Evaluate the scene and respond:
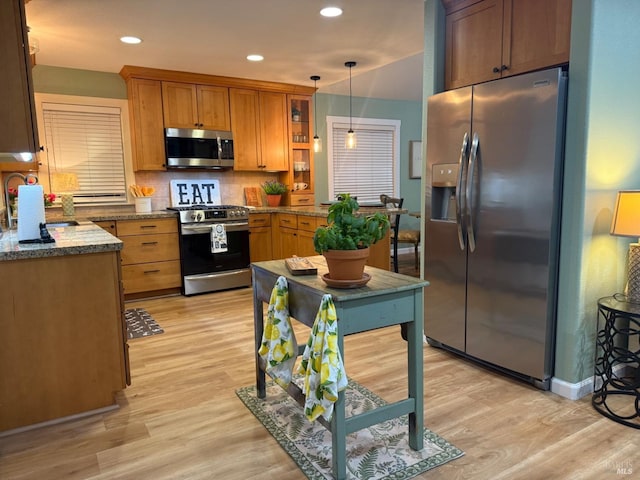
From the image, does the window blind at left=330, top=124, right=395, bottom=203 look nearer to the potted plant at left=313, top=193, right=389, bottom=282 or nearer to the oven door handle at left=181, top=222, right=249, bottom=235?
the oven door handle at left=181, top=222, right=249, bottom=235

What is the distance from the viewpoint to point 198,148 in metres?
4.90

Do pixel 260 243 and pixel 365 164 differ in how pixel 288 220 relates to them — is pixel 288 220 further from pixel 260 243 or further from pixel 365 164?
pixel 365 164

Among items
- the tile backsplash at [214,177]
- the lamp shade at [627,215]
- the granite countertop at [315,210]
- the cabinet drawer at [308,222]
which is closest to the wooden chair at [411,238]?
the granite countertop at [315,210]

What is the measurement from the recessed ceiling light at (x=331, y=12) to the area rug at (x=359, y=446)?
265cm

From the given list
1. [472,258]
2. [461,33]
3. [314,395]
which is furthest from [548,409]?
[461,33]

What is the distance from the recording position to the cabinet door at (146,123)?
A: 459 centimetres

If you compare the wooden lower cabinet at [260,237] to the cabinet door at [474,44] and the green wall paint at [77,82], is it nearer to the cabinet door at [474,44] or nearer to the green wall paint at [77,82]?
the green wall paint at [77,82]

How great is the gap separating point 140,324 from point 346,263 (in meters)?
2.67

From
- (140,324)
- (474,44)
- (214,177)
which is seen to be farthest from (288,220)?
(474,44)

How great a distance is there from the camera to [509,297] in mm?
2469

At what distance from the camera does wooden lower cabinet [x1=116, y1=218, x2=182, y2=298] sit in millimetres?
4371

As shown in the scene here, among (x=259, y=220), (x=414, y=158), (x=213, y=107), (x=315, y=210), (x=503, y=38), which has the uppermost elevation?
(x=213, y=107)

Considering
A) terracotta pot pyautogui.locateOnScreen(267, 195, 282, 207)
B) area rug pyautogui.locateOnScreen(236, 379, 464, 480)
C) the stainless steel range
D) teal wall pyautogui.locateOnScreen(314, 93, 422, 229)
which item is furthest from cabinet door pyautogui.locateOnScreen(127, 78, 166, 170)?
area rug pyautogui.locateOnScreen(236, 379, 464, 480)

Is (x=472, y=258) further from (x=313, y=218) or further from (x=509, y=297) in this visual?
(x=313, y=218)
